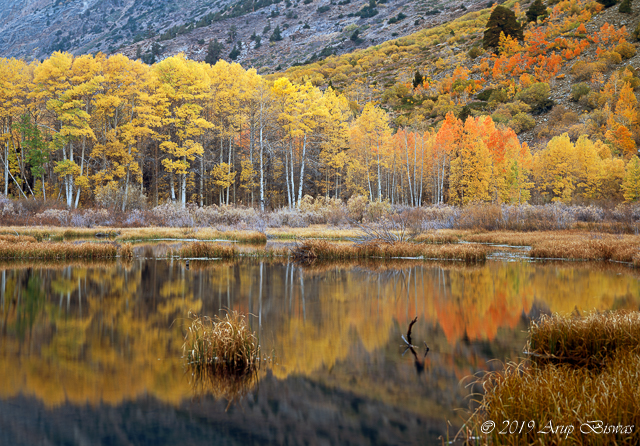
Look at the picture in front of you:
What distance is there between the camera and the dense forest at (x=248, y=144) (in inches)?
1412

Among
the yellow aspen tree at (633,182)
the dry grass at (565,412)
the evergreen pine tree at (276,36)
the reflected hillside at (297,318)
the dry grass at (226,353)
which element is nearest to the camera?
the dry grass at (565,412)

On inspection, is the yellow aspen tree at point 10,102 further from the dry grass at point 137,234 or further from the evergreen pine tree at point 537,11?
the evergreen pine tree at point 537,11

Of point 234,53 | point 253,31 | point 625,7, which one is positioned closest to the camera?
point 625,7

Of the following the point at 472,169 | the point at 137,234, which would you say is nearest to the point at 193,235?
the point at 137,234

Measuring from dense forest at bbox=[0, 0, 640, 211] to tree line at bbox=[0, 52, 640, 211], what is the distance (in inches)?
5.9

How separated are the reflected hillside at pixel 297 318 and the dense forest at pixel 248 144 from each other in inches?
820

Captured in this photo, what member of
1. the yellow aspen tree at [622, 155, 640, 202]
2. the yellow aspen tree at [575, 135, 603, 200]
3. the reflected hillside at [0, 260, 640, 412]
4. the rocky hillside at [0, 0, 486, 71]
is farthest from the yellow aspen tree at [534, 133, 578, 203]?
Result: the rocky hillside at [0, 0, 486, 71]

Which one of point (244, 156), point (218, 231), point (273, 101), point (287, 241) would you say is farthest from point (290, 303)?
point (244, 156)

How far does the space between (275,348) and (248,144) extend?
127 feet

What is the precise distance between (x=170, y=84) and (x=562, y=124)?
5647cm

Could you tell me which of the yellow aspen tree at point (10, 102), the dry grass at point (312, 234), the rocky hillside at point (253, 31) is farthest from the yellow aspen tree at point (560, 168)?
the rocky hillside at point (253, 31)

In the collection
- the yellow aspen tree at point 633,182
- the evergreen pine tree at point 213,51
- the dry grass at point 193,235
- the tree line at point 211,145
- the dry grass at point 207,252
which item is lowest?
the dry grass at point 207,252

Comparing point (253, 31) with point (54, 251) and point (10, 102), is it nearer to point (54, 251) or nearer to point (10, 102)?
point (10, 102)

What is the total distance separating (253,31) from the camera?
16800 centimetres
